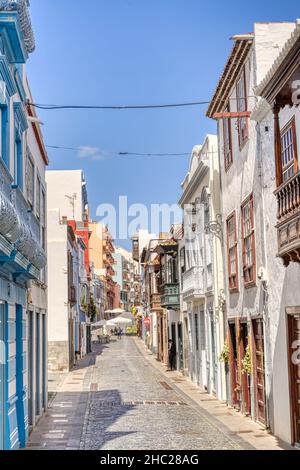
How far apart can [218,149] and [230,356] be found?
6.29 metres

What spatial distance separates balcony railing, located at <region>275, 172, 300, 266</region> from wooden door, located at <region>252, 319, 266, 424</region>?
14.8 ft

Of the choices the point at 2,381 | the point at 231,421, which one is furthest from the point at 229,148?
the point at 2,381

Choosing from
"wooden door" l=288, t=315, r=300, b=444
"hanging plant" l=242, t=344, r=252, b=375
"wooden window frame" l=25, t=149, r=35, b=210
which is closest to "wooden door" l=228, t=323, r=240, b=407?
"hanging plant" l=242, t=344, r=252, b=375

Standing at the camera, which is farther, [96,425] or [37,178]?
[37,178]

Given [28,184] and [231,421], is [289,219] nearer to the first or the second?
[28,184]

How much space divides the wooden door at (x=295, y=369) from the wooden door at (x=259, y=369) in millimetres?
2349

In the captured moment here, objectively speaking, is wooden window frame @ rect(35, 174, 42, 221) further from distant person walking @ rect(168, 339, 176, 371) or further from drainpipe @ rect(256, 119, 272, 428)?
distant person walking @ rect(168, 339, 176, 371)

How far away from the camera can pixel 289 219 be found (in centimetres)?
1100

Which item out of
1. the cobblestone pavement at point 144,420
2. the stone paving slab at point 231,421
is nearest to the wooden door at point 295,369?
the stone paving slab at point 231,421

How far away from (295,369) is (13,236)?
21.1 feet

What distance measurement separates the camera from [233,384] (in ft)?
62.4

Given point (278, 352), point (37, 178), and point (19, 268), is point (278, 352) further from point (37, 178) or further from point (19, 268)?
point (37, 178)

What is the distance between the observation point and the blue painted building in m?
9.95

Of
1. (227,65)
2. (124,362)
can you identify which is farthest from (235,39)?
(124,362)
